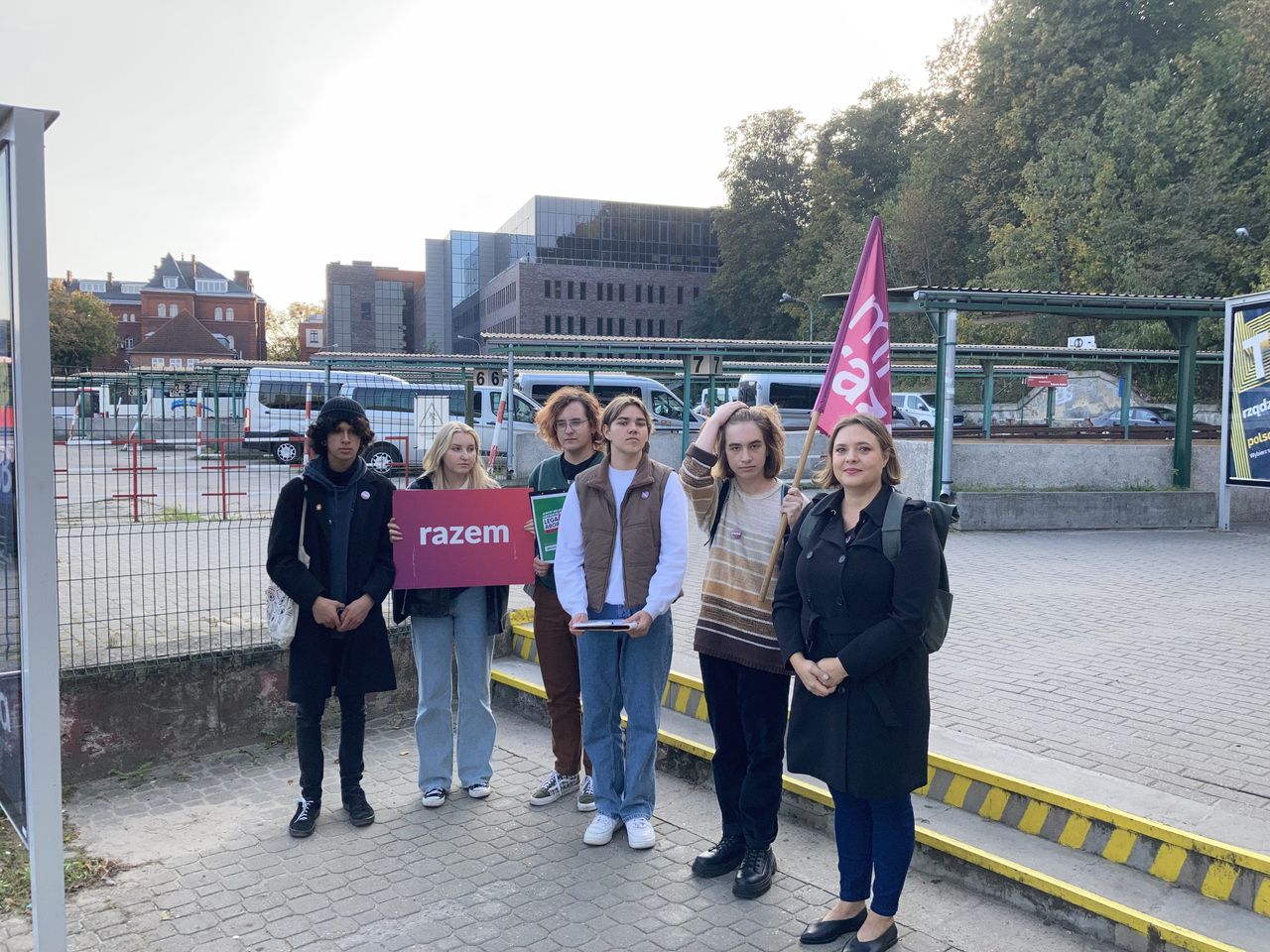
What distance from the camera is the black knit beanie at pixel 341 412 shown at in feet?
15.4

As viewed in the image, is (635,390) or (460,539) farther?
(635,390)

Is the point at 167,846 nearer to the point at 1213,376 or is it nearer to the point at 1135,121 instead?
the point at 1213,376

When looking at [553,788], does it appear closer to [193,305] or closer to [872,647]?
[872,647]

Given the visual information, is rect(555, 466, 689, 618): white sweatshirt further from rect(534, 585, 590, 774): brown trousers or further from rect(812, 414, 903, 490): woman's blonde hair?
rect(812, 414, 903, 490): woman's blonde hair

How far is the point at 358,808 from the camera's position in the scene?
4852 mm

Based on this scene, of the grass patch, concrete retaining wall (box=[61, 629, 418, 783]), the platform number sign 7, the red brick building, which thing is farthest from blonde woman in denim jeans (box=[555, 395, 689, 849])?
the red brick building

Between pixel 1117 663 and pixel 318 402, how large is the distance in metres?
19.4

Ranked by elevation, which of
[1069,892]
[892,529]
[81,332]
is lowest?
[1069,892]

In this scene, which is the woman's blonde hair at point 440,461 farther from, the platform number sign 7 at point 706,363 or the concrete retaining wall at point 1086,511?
the platform number sign 7 at point 706,363

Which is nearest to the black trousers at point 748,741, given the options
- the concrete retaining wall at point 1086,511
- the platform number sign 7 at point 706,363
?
the concrete retaining wall at point 1086,511

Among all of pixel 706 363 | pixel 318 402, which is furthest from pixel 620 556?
pixel 318 402

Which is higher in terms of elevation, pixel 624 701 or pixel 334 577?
pixel 334 577

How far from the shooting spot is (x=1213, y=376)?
2802cm

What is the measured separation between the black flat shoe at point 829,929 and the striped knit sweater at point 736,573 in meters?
0.95
